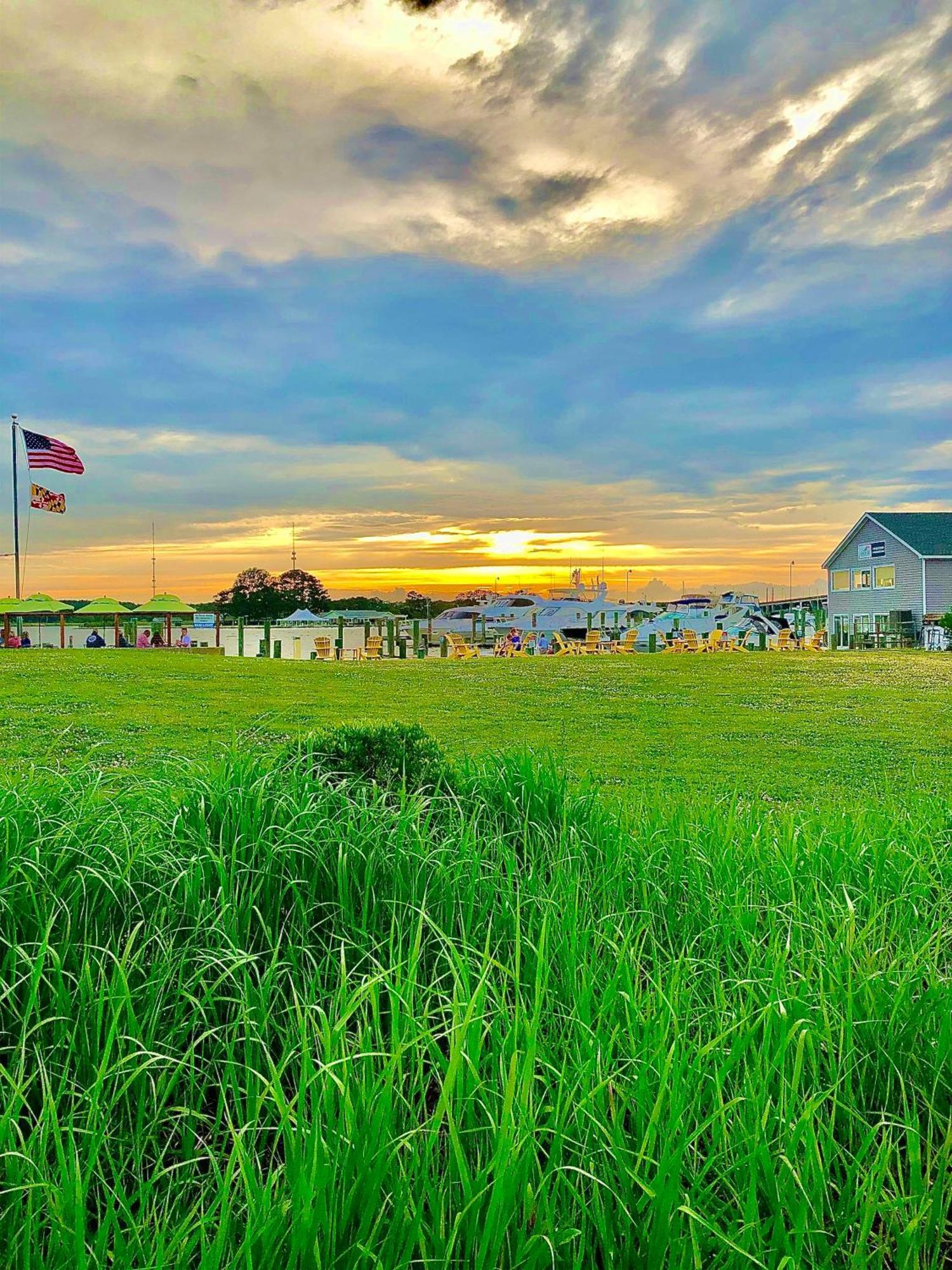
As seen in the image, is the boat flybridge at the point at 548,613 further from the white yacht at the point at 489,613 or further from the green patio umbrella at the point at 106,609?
the green patio umbrella at the point at 106,609

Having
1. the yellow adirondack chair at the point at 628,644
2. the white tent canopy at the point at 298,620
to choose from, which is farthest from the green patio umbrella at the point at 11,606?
the yellow adirondack chair at the point at 628,644

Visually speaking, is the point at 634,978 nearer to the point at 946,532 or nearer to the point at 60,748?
the point at 60,748

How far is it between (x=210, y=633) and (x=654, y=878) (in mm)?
28715

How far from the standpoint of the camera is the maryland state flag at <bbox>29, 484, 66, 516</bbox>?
28.0 m

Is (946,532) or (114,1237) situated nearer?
(114,1237)

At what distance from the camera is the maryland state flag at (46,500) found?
28.0 meters

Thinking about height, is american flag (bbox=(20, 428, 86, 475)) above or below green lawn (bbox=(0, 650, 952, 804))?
above

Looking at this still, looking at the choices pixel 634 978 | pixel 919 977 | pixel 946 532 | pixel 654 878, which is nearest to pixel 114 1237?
pixel 634 978

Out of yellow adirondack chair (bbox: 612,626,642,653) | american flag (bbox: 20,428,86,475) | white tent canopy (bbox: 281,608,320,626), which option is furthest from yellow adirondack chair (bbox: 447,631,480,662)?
american flag (bbox: 20,428,86,475)

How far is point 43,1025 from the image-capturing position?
2.37m

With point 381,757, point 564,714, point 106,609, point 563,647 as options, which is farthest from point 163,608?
point 381,757

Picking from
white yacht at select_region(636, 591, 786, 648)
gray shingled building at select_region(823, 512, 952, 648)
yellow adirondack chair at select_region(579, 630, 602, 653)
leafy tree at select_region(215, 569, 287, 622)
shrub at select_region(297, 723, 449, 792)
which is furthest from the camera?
leafy tree at select_region(215, 569, 287, 622)

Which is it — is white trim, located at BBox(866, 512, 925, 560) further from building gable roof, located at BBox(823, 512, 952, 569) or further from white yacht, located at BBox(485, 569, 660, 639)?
white yacht, located at BBox(485, 569, 660, 639)

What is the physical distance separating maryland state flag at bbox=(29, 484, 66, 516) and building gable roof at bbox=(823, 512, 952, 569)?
107ft
